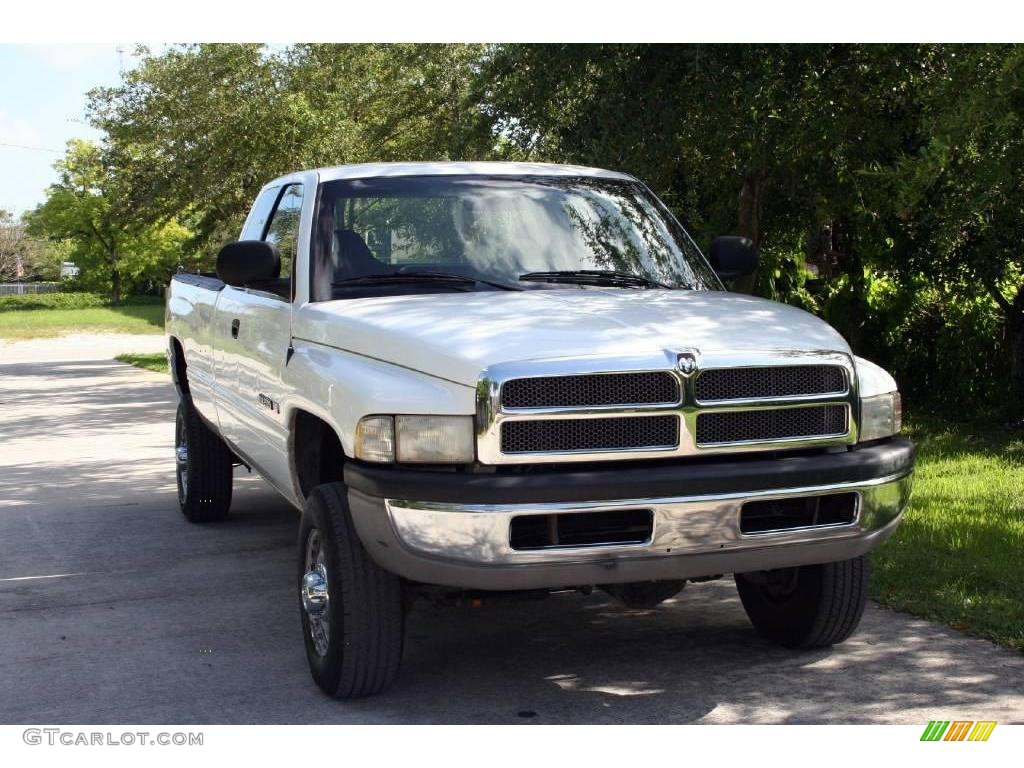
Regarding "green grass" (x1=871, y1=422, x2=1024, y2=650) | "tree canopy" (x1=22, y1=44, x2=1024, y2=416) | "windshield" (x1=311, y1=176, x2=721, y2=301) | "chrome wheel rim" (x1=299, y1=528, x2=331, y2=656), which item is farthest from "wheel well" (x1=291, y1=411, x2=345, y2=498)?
"tree canopy" (x1=22, y1=44, x2=1024, y2=416)

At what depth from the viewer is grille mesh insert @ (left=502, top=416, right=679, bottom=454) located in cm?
447

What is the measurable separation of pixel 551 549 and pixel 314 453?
1458 mm

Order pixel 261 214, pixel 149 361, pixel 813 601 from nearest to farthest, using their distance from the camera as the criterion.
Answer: pixel 813 601, pixel 261 214, pixel 149 361

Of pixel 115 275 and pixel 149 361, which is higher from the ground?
pixel 149 361

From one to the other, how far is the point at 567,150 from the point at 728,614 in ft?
21.1

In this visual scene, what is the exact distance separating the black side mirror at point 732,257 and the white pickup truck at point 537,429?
0.52 meters

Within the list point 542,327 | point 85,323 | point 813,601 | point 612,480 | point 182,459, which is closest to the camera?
point 612,480

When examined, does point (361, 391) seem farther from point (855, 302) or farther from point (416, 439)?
point (855, 302)

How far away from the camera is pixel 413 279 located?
5.72 metres

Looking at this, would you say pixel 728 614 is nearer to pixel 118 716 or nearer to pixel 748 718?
pixel 748 718

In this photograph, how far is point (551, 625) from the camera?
614 centimetres
